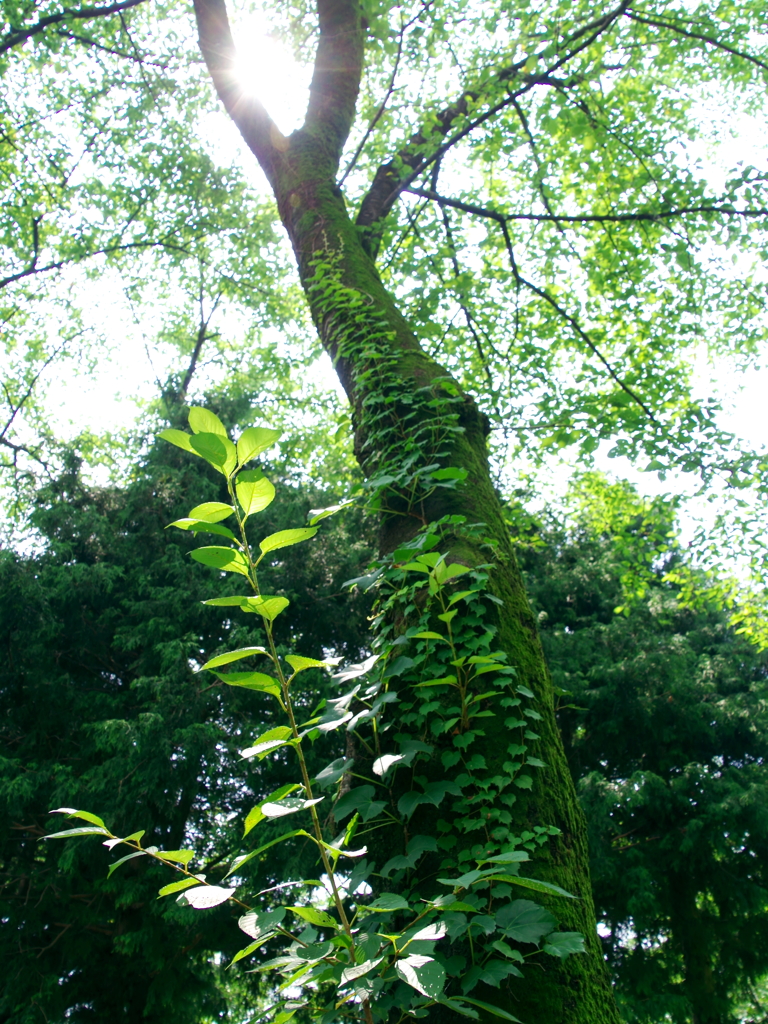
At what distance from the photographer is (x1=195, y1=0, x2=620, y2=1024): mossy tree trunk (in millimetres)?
1156

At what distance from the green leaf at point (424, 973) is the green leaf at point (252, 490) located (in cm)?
53

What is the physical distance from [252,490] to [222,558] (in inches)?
3.8

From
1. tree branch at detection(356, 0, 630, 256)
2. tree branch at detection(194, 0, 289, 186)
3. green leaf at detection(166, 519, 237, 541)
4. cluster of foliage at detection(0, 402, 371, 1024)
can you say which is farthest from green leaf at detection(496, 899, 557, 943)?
cluster of foliage at detection(0, 402, 371, 1024)

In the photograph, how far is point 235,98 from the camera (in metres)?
4.05

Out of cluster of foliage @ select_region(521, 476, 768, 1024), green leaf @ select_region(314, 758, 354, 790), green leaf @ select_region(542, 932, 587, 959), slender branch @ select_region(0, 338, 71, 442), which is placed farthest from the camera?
slender branch @ select_region(0, 338, 71, 442)

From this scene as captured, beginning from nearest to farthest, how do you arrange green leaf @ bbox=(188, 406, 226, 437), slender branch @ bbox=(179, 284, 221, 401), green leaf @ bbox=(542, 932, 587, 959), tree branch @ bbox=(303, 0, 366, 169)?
green leaf @ bbox=(188, 406, 226, 437), green leaf @ bbox=(542, 932, 587, 959), tree branch @ bbox=(303, 0, 366, 169), slender branch @ bbox=(179, 284, 221, 401)

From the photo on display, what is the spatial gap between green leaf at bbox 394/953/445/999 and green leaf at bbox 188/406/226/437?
2.14 ft

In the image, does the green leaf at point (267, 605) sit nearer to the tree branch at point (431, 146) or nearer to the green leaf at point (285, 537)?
the green leaf at point (285, 537)

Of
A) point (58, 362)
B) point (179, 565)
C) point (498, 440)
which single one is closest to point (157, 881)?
point (179, 565)

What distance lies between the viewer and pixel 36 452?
9516 millimetres

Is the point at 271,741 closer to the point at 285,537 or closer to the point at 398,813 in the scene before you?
the point at 285,537

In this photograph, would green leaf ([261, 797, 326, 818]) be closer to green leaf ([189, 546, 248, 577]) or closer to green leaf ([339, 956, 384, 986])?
green leaf ([339, 956, 384, 986])

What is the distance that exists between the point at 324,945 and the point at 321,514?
560 mm

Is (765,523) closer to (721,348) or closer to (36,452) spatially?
(721,348)
